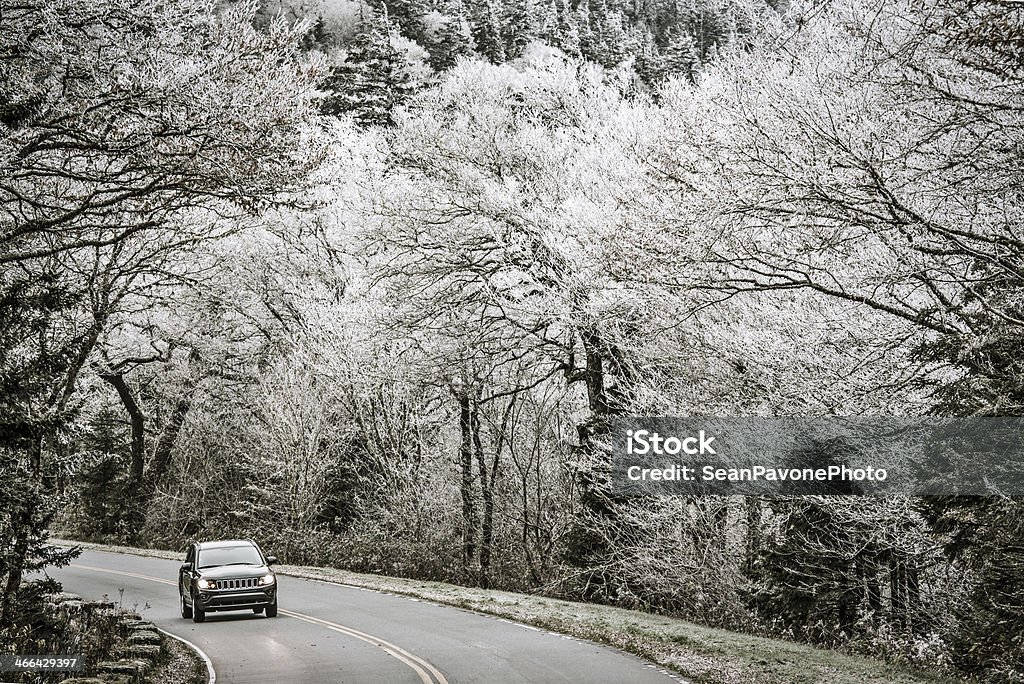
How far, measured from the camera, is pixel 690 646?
1439 centimetres

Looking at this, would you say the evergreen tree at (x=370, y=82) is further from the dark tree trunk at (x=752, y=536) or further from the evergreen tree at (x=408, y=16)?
the dark tree trunk at (x=752, y=536)

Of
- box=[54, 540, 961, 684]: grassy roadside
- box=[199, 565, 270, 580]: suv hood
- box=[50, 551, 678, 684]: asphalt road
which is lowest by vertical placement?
box=[50, 551, 678, 684]: asphalt road

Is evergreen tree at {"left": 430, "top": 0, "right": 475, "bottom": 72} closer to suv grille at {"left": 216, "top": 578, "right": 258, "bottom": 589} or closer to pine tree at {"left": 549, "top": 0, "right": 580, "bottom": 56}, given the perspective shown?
pine tree at {"left": 549, "top": 0, "right": 580, "bottom": 56}

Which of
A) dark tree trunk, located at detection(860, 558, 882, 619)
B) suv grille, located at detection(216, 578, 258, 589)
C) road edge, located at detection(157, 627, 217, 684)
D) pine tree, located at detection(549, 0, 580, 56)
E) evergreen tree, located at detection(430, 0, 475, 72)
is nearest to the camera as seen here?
road edge, located at detection(157, 627, 217, 684)

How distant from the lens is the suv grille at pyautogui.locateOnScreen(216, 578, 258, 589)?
1923 centimetres

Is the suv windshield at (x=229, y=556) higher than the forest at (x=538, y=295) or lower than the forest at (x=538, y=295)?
lower

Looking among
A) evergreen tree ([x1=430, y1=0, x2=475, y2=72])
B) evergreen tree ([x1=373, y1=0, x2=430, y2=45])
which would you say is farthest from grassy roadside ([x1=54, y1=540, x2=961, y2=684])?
evergreen tree ([x1=373, y1=0, x2=430, y2=45])

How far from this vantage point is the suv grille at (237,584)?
1923cm

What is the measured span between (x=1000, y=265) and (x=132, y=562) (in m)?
28.9

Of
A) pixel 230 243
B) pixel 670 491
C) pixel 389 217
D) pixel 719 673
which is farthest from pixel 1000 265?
pixel 230 243

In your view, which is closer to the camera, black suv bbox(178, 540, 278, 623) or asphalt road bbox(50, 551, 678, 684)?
asphalt road bbox(50, 551, 678, 684)

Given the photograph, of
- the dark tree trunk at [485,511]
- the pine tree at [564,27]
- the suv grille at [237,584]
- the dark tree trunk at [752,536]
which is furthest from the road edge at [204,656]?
the pine tree at [564,27]

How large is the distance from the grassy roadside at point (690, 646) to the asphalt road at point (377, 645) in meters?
0.46

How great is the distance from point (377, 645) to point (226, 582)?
A: 17.0 feet
